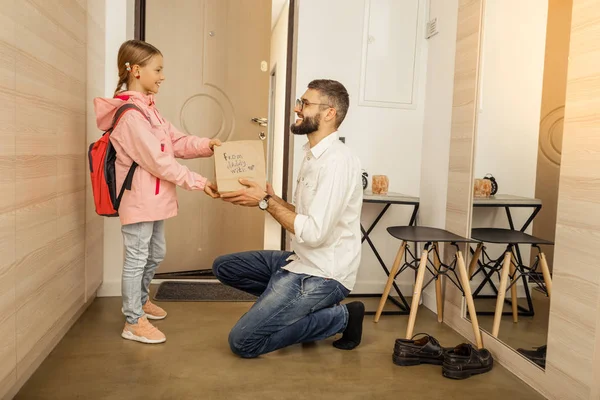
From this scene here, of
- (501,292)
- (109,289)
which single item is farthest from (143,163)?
(501,292)

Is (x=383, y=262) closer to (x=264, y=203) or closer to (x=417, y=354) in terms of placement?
(x=417, y=354)

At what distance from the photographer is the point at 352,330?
2453 millimetres

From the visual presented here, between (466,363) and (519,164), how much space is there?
2.84ft

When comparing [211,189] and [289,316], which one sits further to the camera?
[211,189]

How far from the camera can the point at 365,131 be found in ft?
11.2

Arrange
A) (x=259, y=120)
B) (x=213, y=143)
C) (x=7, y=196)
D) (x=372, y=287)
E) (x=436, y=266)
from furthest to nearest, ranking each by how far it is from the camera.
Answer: (x=259, y=120)
(x=372, y=287)
(x=436, y=266)
(x=213, y=143)
(x=7, y=196)

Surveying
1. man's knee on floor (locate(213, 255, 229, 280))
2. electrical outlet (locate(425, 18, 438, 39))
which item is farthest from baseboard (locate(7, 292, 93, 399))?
electrical outlet (locate(425, 18, 438, 39))

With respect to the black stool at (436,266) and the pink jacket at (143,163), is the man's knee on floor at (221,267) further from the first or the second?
the black stool at (436,266)

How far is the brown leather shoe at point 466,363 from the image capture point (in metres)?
2.17

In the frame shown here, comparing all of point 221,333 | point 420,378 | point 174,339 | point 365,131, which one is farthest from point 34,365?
point 365,131

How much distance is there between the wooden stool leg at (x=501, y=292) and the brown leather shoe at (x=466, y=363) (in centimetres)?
17

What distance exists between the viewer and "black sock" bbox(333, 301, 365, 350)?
244cm

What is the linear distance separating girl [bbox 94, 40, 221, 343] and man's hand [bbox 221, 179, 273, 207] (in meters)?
0.12

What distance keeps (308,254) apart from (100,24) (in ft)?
5.92
